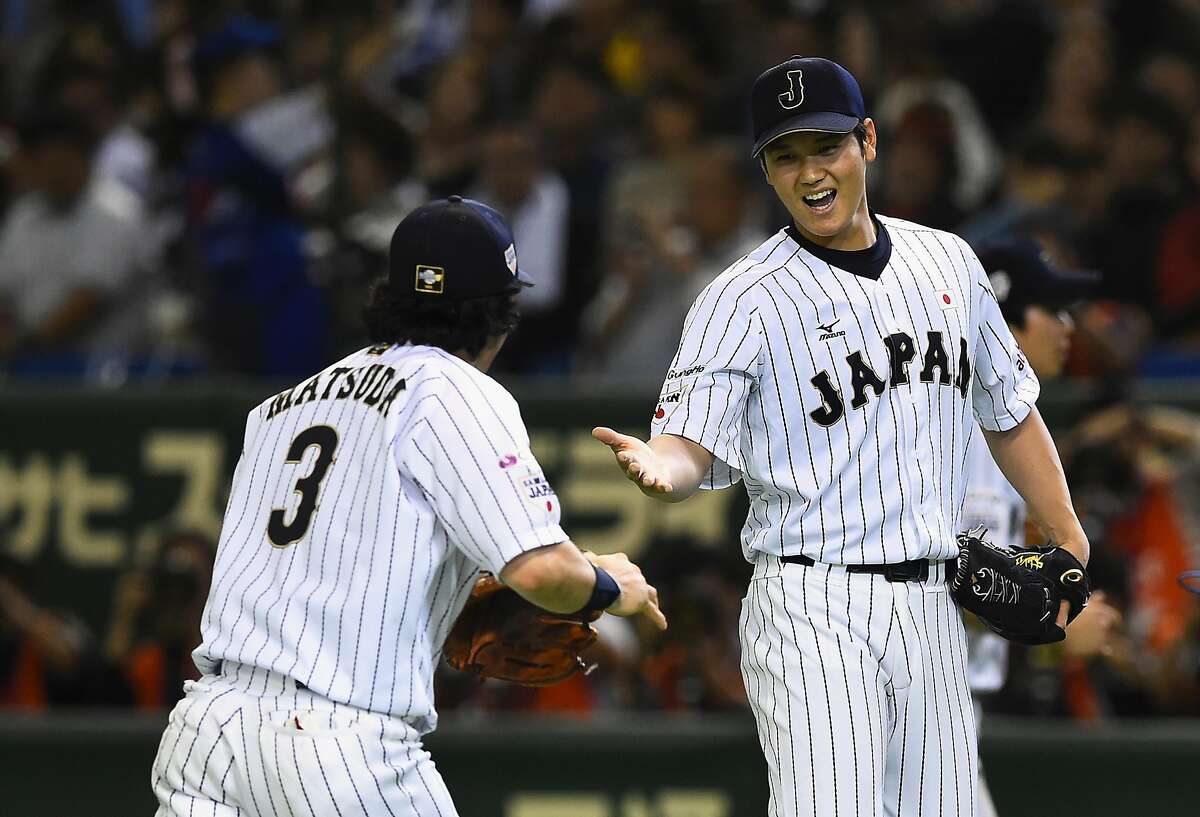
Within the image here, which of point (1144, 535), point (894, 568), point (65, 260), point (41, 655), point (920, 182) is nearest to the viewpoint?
point (894, 568)

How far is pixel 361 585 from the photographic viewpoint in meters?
3.78

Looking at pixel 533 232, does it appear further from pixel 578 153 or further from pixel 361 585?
pixel 361 585

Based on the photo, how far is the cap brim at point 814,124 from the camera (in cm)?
421

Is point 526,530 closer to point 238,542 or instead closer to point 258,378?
point 238,542

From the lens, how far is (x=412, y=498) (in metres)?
3.80

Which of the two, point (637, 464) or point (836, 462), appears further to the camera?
point (836, 462)

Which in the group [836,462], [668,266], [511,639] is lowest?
[511,639]

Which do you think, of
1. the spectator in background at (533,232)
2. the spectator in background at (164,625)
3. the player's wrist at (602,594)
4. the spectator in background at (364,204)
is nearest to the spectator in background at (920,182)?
the spectator in background at (533,232)

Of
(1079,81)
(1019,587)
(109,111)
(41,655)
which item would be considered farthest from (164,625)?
(1079,81)

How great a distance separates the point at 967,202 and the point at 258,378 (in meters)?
3.14

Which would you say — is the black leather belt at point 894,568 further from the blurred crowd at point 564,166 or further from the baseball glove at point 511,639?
the blurred crowd at point 564,166

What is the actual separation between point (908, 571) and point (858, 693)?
1.03 feet

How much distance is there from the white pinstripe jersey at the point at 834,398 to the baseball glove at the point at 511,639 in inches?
19.5

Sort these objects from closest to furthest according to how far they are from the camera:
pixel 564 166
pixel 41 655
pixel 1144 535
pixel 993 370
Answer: pixel 993 370 → pixel 1144 535 → pixel 41 655 → pixel 564 166
